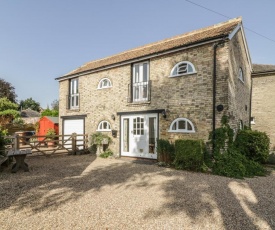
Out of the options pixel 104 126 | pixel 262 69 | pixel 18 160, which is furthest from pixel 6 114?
pixel 262 69

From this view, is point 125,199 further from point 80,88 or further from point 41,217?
point 80,88

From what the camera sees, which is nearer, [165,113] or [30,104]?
[165,113]

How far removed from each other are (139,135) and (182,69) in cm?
406

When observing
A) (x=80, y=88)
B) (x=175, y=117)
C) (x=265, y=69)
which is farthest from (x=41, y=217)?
(x=265, y=69)

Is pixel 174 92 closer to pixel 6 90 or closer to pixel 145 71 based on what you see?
pixel 145 71

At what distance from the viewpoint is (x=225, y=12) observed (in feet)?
32.6

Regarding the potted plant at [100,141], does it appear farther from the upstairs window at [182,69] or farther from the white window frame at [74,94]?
the upstairs window at [182,69]

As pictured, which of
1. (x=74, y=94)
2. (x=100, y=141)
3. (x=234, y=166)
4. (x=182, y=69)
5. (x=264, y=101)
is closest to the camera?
(x=234, y=166)

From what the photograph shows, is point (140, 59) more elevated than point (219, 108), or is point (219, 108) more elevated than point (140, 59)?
point (140, 59)

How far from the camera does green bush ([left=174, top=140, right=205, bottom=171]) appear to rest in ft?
25.7

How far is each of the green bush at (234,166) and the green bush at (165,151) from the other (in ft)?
6.33

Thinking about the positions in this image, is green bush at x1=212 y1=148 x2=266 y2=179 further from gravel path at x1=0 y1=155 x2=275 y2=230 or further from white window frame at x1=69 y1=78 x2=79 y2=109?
white window frame at x1=69 y1=78 x2=79 y2=109

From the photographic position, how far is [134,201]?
478 centimetres

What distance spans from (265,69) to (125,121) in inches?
439
